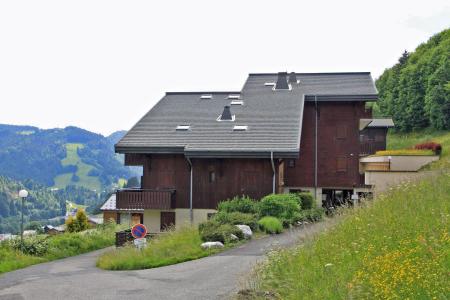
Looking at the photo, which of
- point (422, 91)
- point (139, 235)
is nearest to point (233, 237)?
point (139, 235)

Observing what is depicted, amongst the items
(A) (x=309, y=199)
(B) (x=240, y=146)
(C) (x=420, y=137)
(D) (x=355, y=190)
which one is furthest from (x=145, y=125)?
(C) (x=420, y=137)

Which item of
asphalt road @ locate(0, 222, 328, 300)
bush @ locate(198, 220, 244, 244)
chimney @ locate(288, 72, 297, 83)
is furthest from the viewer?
chimney @ locate(288, 72, 297, 83)

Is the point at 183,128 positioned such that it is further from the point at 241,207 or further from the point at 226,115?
the point at 241,207

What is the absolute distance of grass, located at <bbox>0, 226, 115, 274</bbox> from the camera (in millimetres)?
20000

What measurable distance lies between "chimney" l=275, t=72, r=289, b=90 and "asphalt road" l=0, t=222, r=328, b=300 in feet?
70.0

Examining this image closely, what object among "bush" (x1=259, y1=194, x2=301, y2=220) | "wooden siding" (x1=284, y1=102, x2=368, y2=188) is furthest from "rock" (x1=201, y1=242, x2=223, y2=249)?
"wooden siding" (x1=284, y1=102, x2=368, y2=188)

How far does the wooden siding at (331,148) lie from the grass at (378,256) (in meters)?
21.1

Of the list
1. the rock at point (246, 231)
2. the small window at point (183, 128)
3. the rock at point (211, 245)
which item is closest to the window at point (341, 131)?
Answer: the small window at point (183, 128)

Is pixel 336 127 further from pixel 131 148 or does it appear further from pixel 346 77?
pixel 131 148

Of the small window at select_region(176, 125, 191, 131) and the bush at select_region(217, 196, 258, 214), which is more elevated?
the small window at select_region(176, 125, 191, 131)

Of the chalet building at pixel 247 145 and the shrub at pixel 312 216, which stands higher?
the chalet building at pixel 247 145

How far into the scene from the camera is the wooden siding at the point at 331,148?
34.0m

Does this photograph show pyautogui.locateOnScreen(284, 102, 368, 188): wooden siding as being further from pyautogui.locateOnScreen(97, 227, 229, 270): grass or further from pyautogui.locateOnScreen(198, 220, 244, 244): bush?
pyautogui.locateOnScreen(97, 227, 229, 270): grass

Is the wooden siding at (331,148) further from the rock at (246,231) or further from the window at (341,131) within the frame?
the rock at (246,231)
